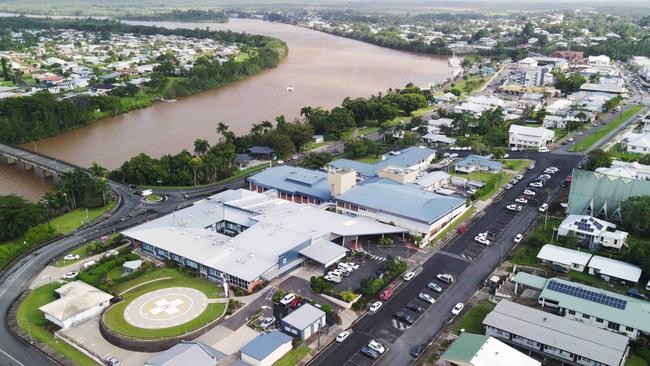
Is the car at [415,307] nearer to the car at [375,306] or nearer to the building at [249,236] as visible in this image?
the car at [375,306]

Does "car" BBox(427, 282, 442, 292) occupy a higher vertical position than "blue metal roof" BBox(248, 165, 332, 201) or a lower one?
lower

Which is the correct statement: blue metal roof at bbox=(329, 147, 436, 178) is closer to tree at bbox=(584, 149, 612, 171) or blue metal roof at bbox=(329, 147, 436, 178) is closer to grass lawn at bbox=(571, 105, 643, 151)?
tree at bbox=(584, 149, 612, 171)

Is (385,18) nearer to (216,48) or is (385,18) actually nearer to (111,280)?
(216,48)

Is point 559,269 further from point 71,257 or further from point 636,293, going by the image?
point 71,257

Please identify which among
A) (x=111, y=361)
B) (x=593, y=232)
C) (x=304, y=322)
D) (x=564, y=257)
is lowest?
(x=111, y=361)

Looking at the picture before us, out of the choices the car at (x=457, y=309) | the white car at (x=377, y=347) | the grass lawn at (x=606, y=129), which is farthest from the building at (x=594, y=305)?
the grass lawn at (x=606, y=129)

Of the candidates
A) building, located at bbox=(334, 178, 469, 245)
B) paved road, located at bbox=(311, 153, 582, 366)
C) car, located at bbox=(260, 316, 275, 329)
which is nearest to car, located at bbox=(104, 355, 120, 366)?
car, located at bbox=(260, 316, 275, 329)

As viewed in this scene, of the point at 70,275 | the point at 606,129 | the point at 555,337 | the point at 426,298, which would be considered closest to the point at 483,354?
the point at 555,337
